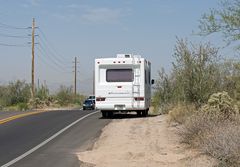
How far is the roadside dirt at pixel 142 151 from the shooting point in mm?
11609

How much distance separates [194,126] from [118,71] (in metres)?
11.3

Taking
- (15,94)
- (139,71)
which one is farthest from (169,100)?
(15,94)

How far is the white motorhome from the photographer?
24.6 meters

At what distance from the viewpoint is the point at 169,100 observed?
29.1 meters

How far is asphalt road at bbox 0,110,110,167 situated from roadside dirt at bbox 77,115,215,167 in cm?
50

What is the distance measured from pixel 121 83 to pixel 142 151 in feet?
37.3

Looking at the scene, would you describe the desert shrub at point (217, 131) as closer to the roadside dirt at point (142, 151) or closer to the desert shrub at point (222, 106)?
the desert shrub at point (222, 106)

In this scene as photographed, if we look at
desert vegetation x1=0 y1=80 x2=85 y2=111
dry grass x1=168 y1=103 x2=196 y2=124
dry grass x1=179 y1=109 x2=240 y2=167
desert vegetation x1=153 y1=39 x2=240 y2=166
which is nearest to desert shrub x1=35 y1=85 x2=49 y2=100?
desert vegetation x1=0 y1=80 x2=85 y2=111

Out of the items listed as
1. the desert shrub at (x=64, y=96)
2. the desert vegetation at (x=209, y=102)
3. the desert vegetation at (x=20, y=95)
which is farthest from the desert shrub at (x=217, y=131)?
the desert shrub at (x=64, y=96)

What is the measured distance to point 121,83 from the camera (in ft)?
80.8

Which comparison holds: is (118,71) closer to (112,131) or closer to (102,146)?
(112,131)

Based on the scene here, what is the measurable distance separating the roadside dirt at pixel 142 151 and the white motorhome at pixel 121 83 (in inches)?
210

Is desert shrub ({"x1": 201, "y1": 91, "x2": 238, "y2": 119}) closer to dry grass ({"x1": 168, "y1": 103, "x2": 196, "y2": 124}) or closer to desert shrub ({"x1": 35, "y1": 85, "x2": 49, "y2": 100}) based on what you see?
dry grass ({"x1": 168, "y1": 103, "x2": 196, "y2": 124})

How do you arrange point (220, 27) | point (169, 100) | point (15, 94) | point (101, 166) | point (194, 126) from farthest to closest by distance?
point (15, 94) → point (169, 100) → point (220, 27) → point (194, 126) → point (101, 166)
